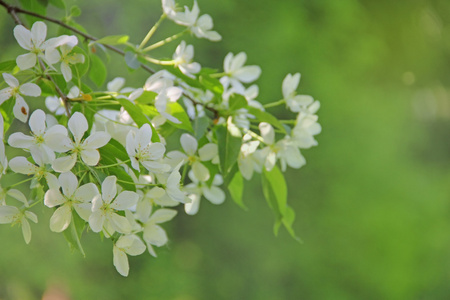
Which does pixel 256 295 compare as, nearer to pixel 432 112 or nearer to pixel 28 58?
pixel 432 112

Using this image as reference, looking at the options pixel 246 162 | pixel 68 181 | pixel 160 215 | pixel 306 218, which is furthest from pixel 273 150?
pixel 306 218

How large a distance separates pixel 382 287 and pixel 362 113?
3.15ft

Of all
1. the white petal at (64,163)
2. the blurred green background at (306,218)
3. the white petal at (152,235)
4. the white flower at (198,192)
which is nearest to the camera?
the white petal at (64,163)

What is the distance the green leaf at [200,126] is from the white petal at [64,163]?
0.17 meters

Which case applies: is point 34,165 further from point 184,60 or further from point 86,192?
point 184,60

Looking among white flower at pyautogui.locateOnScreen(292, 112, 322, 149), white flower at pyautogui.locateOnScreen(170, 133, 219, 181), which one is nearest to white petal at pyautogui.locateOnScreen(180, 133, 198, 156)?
white flower at pyautogui.locateOnScreen(170, 133, 219, 181)

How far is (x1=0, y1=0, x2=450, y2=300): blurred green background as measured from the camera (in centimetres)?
281

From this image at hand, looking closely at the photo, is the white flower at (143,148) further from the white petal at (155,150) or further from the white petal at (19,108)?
the white petal at (19,108)

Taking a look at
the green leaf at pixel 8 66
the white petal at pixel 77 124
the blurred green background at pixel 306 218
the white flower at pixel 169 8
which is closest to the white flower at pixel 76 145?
the white petal at pixel 77 124

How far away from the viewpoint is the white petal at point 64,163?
375 mm

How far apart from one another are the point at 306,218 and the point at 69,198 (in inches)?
106

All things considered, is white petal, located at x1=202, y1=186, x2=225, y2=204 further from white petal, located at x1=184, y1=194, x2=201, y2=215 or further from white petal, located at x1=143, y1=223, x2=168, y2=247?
white petal, located at x1=143, y1=223, x2=168, y2=247

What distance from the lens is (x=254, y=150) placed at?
1.73 feet

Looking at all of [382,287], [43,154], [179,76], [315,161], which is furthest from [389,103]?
[43,154]
